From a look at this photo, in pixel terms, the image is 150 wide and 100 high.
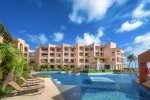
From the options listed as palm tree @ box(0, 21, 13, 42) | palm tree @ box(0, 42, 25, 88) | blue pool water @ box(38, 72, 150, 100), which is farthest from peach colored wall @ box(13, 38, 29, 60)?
palm tree @ box(0, 42, 25, 88)

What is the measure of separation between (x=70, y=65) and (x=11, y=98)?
56399mm

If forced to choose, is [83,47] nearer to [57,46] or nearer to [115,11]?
[57,46]

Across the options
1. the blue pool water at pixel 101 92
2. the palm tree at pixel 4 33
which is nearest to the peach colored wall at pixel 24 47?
the blue pool water at pixel 101 92

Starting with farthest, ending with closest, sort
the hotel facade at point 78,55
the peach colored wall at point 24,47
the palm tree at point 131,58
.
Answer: the palm tree at point 131,58
the hotel facade at point 78,55
the peach colored wall at point 24,47

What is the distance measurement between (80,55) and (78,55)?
53.1 inches

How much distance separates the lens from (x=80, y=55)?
2574 inches

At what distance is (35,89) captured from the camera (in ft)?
33.8

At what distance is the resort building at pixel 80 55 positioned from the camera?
63.0 metres

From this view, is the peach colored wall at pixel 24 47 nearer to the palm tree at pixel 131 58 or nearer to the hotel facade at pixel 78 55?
the hotel facade at pixel 78 55

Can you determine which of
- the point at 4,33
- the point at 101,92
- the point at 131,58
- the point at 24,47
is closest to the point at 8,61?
the point at 4,33

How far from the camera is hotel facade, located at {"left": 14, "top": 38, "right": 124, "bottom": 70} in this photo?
62812 millimetres

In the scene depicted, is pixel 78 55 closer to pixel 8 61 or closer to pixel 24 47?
pixel 24 47

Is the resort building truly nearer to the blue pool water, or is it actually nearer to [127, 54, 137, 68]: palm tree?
[127, 54, 137, 68]: palm tree

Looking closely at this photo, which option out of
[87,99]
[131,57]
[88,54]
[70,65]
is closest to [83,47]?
[88,54]
